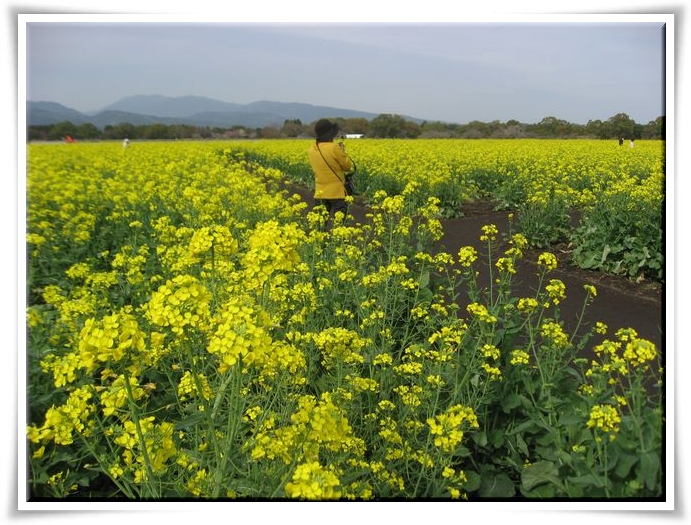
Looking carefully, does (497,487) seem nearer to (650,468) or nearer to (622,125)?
(650,468)

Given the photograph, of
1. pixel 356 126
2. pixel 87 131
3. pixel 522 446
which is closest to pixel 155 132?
pixel 87 131

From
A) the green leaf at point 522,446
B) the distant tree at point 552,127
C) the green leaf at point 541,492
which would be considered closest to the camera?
the green leaf at point 541,492

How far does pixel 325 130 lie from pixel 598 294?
227cm

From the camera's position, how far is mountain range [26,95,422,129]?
1.97 meters

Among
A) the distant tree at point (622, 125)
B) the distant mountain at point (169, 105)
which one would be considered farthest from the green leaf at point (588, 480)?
the distant mountain at point (169, 105)

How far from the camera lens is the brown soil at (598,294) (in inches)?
77.5

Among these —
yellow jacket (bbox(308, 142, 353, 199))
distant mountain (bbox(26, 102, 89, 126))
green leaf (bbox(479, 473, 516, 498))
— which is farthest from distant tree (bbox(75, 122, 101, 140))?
green leaf (bbox(479, 473, 516, 498))

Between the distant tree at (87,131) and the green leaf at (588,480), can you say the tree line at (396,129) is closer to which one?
the distant tree at (87,131)

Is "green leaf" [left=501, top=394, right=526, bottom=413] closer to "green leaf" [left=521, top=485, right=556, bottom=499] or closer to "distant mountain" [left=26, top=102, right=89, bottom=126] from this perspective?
"green leaf" [left=521, top=485, right=556, bottom=499]

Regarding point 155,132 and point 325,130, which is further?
point 325,130

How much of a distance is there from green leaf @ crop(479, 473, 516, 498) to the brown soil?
28.0 inches

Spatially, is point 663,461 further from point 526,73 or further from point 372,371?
point 526,73

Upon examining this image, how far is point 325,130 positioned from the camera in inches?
134
